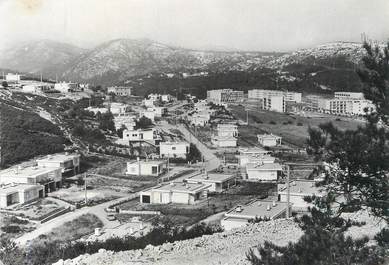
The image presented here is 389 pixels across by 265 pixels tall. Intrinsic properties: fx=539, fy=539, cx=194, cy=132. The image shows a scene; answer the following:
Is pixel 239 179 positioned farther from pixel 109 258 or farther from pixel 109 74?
pixel 109 74

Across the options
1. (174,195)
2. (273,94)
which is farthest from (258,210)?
(273,94)

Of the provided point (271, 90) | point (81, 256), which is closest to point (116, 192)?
point (81, 256)

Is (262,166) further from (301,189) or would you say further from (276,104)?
(276,104)

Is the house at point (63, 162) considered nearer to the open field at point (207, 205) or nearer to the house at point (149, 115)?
the open field at point (207, 205)

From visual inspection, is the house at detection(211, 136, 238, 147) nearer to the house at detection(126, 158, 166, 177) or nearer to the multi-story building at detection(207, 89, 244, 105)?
the house at detection(126, 158, 166, 177)

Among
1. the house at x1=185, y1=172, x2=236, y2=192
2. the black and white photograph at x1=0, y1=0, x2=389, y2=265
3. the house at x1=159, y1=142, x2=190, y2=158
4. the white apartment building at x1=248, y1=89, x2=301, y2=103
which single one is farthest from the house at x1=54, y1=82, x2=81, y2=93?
the house at x1=185, y1=172, x2=236, y2=192
